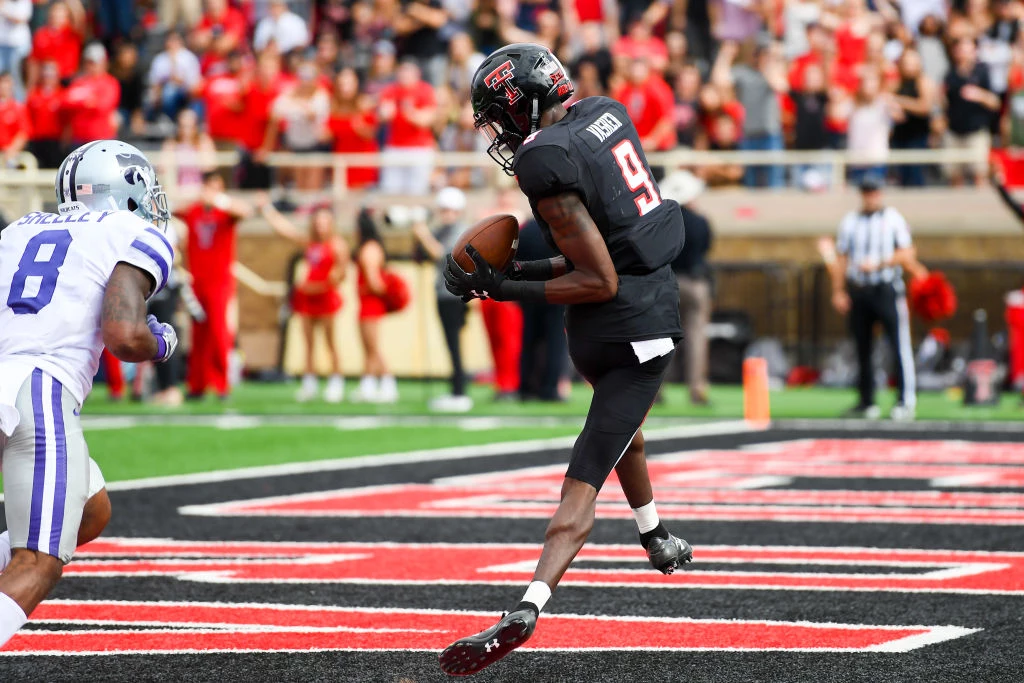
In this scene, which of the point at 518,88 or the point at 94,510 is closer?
the point at 94,510

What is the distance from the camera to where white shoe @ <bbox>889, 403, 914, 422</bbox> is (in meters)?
13.8

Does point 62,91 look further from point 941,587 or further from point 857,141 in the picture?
point 941,587

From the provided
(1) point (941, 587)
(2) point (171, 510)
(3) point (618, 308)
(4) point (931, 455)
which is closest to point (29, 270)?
(3) point (618, 308)

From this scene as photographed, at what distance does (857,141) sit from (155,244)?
1419cm

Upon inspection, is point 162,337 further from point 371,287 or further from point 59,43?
point 59,43

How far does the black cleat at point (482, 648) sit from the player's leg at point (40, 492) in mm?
1016

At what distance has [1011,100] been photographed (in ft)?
54.1

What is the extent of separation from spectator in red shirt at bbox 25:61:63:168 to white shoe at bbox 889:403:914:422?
9753mm

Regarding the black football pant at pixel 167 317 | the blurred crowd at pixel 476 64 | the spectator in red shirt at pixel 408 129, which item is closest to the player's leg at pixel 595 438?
the black football pant at pixel 167 317

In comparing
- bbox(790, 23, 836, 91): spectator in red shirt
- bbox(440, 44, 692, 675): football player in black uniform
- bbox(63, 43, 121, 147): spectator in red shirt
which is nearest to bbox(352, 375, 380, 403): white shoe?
bbox(63, 43, 121, 147): spectator in red shirt

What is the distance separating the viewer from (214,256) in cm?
1513

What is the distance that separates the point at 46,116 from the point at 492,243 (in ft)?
48.7

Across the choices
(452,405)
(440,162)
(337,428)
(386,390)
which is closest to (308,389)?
(386,390)

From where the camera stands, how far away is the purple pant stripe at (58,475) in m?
4.41
